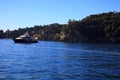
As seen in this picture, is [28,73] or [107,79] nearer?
[107,79]

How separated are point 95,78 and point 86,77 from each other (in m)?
1.18

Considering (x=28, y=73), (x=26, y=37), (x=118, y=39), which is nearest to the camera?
(x=28, y=73)

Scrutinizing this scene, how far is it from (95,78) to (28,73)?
8.00 metres

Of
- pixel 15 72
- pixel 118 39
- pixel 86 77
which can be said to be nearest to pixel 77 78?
pixel 86 77

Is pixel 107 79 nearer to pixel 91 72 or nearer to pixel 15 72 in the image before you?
pixel 91 72

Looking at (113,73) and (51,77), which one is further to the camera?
(113,73)

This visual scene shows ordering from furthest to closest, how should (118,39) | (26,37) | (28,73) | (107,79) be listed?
(118,39), (26,37), (28,73), (107,79)

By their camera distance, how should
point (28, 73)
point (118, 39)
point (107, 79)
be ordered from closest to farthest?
point (107, 79)
point (28, 73)
point (118, 39)

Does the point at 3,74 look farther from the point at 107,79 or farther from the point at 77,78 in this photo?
the point at 107,79

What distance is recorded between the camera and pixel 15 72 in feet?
124

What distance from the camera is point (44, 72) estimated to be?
125 feet

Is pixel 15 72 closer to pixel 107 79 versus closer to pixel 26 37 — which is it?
pixel 107 79

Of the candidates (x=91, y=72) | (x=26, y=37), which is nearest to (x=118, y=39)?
(x=26, y=37)

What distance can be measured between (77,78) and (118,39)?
552 feet
